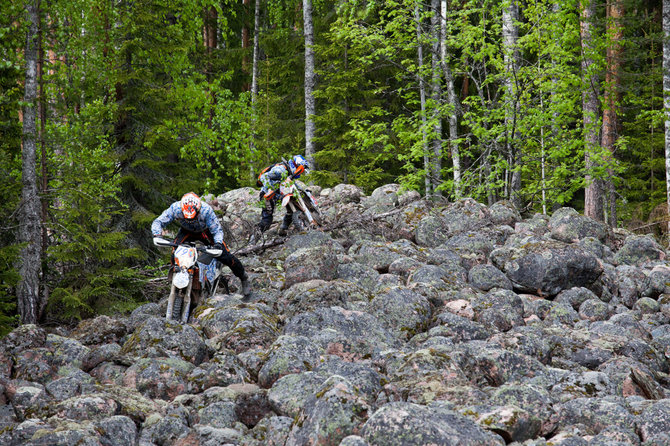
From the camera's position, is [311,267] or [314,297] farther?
[311,267]

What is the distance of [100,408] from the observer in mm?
4832

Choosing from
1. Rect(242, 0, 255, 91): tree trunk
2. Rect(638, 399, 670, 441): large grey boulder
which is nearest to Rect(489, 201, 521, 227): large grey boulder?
Rect(638, 399, 670, 441): large grey boulder

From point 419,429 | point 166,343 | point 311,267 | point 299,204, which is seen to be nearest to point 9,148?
point 166,343

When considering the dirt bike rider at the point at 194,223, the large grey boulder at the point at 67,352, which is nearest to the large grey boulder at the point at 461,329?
the dirt bike rider at the point at 194,223

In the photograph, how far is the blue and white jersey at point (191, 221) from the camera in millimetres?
9031

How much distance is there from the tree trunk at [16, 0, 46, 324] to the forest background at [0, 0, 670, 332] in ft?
0.07

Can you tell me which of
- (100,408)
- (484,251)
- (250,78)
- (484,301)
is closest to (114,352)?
(100,408)

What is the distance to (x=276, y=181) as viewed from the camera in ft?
43.3

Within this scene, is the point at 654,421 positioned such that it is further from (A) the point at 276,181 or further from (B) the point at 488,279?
(A) the point at 276,181

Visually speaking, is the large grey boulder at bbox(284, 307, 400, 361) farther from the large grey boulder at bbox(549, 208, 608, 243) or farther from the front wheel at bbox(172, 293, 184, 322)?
the large grey boulder at bbox(549, 208, 608, 243)

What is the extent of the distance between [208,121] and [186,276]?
3855 mm

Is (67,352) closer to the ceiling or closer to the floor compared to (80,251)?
closer to the floor

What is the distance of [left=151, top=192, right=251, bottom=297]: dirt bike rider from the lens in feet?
29.5

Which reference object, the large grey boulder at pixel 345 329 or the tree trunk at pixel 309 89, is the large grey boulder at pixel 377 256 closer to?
the large grey boulder at pixel 345 329
